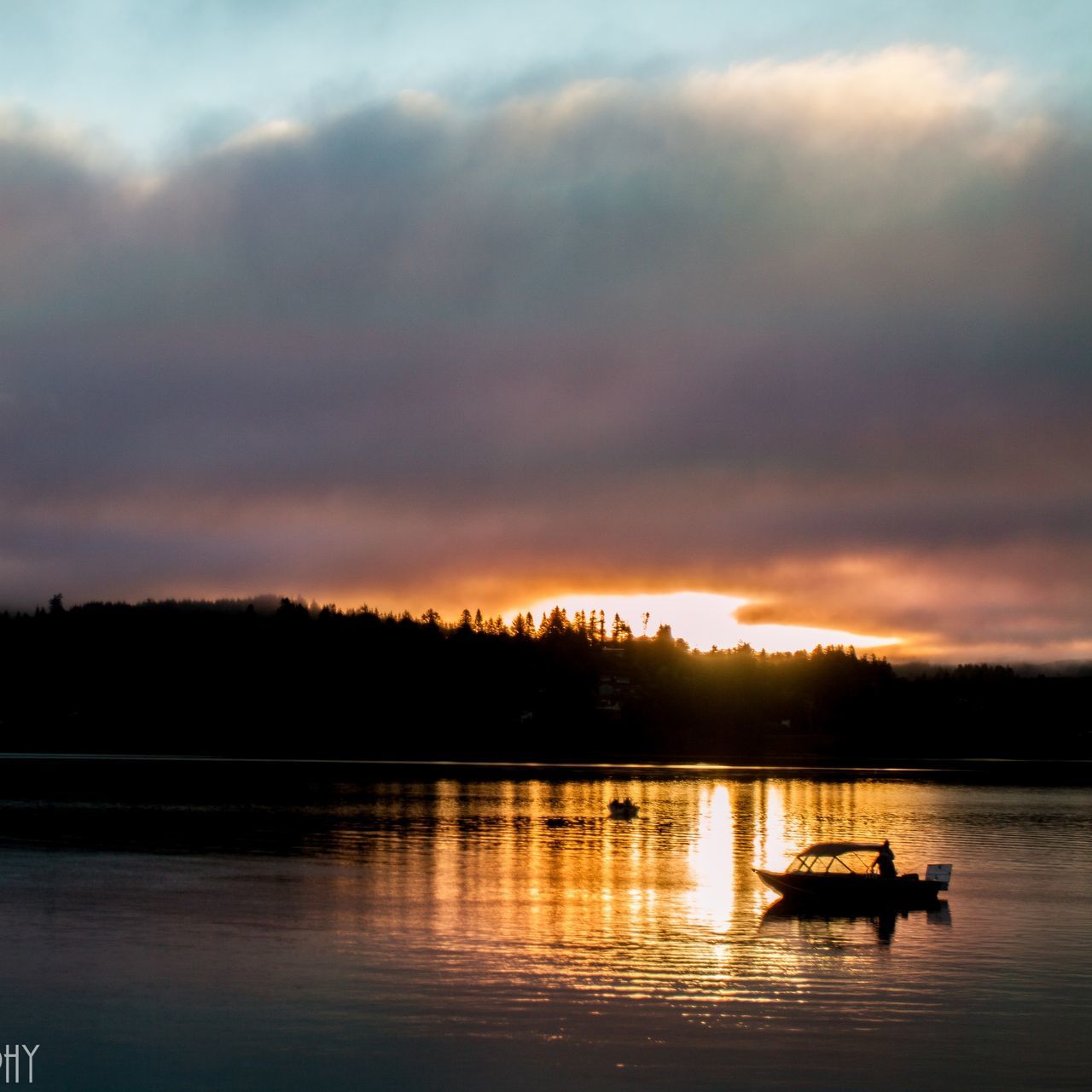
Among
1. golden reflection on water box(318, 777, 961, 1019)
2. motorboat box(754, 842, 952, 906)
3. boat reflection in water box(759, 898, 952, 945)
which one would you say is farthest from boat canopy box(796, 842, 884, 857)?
boat reflection in water box(759, 898, 952, 945)

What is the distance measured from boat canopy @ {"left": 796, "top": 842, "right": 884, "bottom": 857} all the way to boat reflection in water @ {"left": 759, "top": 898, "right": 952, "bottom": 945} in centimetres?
337

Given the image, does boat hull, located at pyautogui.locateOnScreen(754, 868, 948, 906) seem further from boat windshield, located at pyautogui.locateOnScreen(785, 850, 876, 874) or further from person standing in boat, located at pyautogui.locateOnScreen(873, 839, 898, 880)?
boat windshield, located at pyautogui.locateOnScreen(785, 850, 876, 874)

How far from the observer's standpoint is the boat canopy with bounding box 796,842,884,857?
6212 centimetres

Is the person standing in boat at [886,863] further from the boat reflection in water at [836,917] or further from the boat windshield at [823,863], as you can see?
the boat reflection in water at [836,917]

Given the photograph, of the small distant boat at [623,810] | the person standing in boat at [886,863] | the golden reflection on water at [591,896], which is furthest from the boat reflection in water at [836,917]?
the small distant boat at [623,810]

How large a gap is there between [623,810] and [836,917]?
54113mm

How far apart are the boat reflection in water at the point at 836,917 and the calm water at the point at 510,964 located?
1.27 ft

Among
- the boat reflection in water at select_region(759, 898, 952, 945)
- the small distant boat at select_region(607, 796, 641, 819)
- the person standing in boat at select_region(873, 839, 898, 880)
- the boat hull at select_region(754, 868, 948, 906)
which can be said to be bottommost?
Result: the small distant boat at select_region(607, 796, 641, 819)

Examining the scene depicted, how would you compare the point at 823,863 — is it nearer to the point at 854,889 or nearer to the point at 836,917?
the point at 854,889

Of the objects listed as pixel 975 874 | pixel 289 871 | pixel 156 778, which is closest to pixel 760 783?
pixel 156 778

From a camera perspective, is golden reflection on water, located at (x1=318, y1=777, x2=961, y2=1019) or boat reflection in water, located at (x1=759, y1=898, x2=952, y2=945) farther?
boat reflection in water, located at (x1=759, y1=898, x2=952, y2=945)

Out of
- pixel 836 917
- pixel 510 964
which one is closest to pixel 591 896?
pixel 836 917

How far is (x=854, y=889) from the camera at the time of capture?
58.5 metres

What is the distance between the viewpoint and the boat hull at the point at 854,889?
58406 mm
